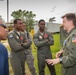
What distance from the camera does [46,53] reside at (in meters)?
7.49

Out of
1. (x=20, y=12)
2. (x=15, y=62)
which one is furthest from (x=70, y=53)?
(x=20, y=12)

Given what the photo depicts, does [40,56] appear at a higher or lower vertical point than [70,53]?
lower

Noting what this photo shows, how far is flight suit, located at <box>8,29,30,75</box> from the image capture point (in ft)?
22.6

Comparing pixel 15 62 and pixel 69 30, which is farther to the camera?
pixel 15 62

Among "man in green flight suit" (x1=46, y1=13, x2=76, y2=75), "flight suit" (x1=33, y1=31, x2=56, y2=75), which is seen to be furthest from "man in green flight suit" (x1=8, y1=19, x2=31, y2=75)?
"man in green flight suit" (x1=46, y1=13, x2=76, y2=75)

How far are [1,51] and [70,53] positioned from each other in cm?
170

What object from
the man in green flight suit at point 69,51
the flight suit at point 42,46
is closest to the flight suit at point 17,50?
the flight suit at point 42,46

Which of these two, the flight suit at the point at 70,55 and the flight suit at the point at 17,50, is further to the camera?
the flight suit at the point at 17,50

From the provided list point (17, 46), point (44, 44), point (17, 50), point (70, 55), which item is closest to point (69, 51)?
point (70, 55)

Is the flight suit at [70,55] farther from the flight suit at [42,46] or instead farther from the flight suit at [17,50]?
the flight suit at [42,46]

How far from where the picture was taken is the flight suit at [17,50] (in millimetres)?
6902

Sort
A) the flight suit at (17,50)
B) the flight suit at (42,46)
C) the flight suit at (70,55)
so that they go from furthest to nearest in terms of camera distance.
Result: the flight suit at (42,46) < the flight suit at (17,50) < the flight suit at (70,55)

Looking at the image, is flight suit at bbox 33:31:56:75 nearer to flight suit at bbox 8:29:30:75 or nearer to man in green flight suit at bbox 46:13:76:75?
flight suit at bbox 8:29:30:75

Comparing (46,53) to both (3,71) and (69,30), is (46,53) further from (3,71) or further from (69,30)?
(3,71)
